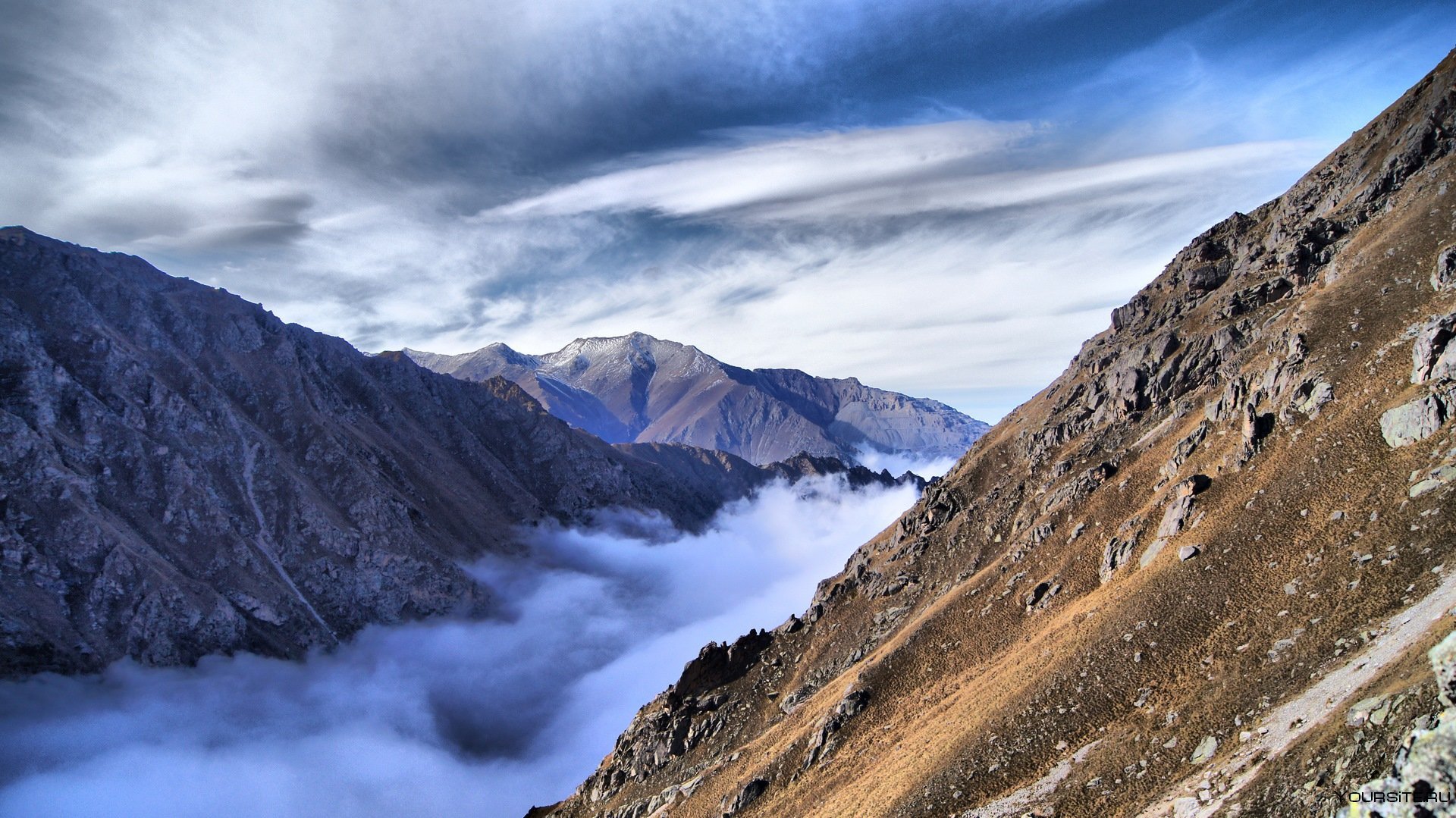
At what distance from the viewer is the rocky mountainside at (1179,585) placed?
95.0ft

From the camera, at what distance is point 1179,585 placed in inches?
1703

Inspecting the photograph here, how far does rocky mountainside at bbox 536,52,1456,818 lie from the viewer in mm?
28969

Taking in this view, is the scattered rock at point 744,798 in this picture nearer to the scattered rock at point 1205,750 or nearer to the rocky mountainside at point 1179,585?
the rocky mountainside at point 1179,585

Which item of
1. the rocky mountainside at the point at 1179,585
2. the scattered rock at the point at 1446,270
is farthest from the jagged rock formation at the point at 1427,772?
the scattered rock at the point at 1446,270

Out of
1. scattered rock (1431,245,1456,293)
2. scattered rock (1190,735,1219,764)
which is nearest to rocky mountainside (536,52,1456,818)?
scattered rock (1190,735,1219,764)

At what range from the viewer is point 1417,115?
228 feet

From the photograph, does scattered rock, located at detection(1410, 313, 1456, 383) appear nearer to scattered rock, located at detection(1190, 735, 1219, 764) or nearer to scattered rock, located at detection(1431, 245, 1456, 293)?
scattered rock, located at detection(1431, 245, 1456, 293)

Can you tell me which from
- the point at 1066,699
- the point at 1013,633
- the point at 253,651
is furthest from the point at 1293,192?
the point at 253,651

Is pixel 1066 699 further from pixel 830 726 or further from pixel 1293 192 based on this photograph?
pixel 1293 192

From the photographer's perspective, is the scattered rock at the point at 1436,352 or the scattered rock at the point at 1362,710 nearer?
the scattered rock at the point at 1362,710

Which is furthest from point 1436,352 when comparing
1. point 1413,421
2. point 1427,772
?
point 1427,772

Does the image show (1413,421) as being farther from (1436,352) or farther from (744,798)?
(744,798)

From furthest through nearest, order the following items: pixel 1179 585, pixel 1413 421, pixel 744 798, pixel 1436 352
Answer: pixel 744 798 < pixel 1179 585 < pixel 1436 352 < pixel 1413 421

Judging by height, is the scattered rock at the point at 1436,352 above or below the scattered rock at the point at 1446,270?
below
